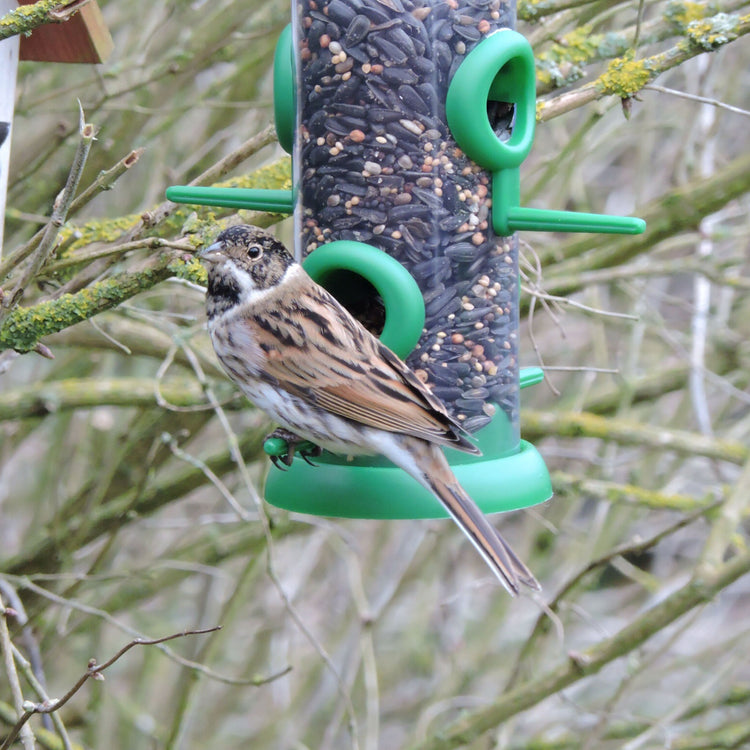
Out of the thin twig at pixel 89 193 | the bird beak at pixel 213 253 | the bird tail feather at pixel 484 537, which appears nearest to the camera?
the thin twig at pixel 89 193

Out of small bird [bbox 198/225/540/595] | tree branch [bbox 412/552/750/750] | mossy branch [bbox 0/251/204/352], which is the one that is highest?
mossy branch [bbox 0/251/204/352]

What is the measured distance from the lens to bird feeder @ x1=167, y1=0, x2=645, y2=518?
308 centimetres

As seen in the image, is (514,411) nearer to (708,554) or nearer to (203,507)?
(708,554)

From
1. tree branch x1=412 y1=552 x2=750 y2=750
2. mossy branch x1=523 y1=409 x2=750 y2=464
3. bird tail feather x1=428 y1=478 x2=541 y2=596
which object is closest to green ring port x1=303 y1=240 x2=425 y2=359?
bird tail feather x1=428 y1=478 x2=541 y2=596

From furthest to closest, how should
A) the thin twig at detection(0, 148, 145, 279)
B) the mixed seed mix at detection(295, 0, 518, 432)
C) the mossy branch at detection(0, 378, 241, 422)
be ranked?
the mossy branch at detection(0, 378, 241, 422), the mixed seed mix at detection(295, 0, 518, 432), the thin twig at detection(0, 148, 145, 279)

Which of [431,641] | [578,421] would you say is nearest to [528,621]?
[431,641]

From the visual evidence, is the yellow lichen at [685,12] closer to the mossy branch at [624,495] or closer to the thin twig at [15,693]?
the mossy branch at [624,495]

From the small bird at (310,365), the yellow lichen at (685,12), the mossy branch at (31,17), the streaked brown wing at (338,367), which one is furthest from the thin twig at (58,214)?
the yellow lichen at (685,12)

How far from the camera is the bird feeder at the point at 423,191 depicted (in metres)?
3.08

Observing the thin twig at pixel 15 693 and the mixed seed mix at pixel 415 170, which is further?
the mixed seed mix at pixel 415 170

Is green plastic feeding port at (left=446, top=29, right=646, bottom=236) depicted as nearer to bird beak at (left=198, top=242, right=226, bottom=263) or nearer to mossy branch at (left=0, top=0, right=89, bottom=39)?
bird beak at (left=198, top=242, right=226, bottom=263)

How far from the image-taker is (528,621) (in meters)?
7.23

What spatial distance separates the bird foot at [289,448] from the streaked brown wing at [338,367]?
138 mm

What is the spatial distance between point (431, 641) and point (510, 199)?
4.49 meters
